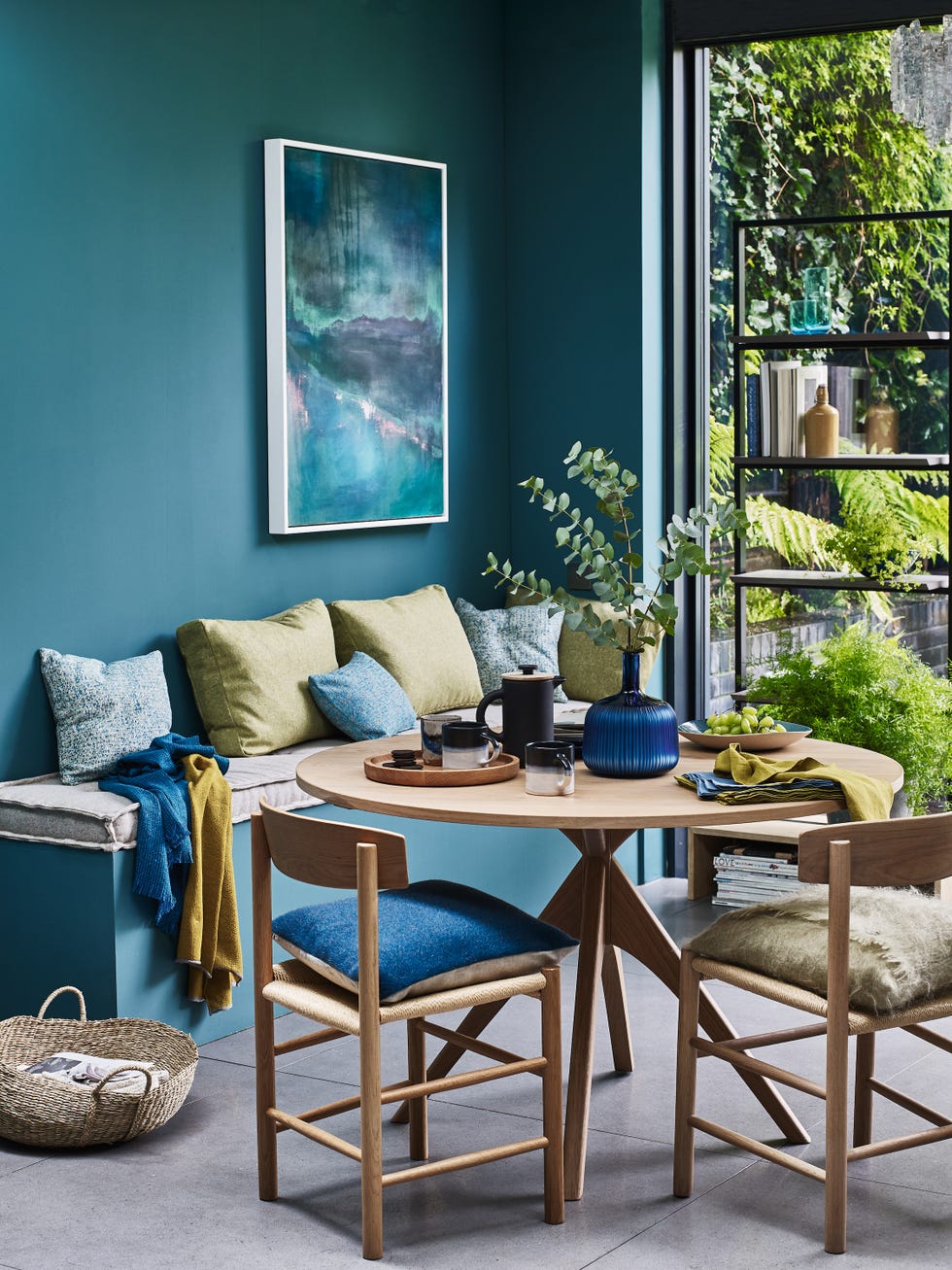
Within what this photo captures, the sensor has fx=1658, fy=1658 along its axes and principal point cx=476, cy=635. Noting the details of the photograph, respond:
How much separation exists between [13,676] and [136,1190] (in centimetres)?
141

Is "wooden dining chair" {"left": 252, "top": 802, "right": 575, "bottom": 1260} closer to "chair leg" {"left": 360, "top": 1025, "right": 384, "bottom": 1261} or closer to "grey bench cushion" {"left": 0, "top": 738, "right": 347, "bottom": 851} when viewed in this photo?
"chair leg" {"left": 360, "top": 1025, "right": 384, "bottom": 1261}

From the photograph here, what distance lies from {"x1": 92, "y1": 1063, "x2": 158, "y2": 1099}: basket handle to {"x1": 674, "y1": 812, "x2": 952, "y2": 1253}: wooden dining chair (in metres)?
1.06

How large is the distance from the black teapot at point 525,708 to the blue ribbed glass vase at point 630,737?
0.42 ft


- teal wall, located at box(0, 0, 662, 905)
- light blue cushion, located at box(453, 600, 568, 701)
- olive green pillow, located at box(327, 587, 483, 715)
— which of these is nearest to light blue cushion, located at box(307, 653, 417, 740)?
olive green pillow, located at box(327, 587, 483, 715)

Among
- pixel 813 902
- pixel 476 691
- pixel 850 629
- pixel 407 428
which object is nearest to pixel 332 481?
pixel 407 428

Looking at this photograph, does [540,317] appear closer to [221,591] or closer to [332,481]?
[332,481]

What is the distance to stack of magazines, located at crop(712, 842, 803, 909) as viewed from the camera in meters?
5.13

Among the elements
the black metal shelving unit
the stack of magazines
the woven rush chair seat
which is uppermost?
the black metal shelving unit

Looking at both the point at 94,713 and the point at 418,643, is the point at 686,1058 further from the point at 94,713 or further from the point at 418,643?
the point at 418,643

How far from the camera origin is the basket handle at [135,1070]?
327 centimetres

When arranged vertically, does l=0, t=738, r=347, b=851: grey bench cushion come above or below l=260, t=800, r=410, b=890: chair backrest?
below

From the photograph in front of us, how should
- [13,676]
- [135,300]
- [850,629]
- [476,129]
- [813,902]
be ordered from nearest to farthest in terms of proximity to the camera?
[813,902] < [13,676] < [135,300] < [850,629] < [476,129]

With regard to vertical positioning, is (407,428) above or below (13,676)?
above

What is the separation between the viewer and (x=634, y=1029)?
161 inches
